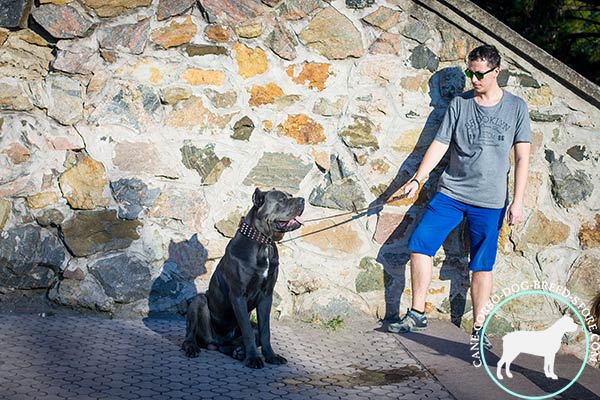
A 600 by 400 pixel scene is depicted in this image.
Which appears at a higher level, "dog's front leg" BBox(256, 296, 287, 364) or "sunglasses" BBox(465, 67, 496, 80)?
"sunglasses" BBox(465, 67, 496, 80)

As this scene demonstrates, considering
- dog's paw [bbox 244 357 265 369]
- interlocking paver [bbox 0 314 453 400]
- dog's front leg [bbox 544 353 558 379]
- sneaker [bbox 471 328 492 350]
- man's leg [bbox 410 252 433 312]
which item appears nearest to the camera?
interlocking paver [bbox 0 314 453 400]

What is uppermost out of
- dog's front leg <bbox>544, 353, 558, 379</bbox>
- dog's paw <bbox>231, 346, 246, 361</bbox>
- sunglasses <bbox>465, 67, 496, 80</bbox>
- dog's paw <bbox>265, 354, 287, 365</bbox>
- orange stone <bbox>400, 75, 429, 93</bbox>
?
sunglasses <bbox>465, 67, 496, 80</bbox>

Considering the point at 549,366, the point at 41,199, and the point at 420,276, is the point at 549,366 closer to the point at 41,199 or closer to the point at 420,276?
the point at 420,276

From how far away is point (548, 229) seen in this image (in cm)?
615

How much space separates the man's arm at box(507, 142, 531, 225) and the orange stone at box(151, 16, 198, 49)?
2.39 m

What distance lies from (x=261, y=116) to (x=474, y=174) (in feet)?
5.06

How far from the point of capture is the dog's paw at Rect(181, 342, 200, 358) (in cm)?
505

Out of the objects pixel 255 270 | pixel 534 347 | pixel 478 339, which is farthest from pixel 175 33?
pixel 534 347

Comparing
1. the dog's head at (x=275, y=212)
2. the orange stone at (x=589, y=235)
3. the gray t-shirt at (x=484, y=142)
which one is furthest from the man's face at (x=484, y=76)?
the dog's head at (x=275, y=212)

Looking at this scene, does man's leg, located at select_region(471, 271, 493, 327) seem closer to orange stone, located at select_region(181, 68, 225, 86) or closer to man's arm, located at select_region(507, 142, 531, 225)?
man's arm, located at select_region(507, 142, 531, 225)

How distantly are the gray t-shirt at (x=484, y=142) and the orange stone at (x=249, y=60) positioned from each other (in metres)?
1.36

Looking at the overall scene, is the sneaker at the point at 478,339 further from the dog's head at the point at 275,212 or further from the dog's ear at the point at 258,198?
the dog's ear at the point at 258,198

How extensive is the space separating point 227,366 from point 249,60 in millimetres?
2219

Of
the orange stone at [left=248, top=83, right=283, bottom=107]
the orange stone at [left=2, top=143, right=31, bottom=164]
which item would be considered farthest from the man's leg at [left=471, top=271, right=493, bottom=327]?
the orange stone at [left=2, top=143, right=31, bottom=164]
